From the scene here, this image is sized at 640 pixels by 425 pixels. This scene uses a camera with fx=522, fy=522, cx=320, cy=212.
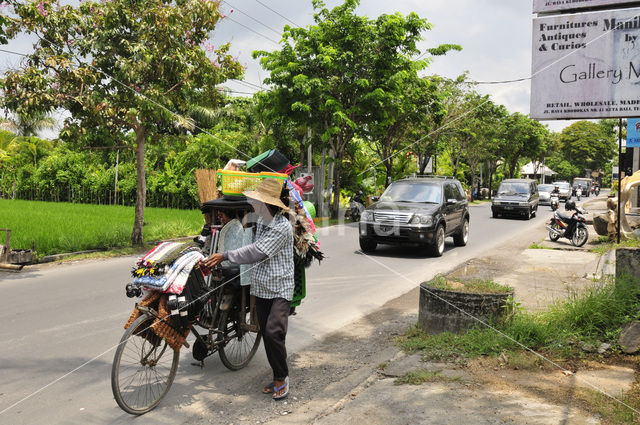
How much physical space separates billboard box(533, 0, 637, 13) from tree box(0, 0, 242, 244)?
834 centimetres

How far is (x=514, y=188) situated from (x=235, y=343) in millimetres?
23380

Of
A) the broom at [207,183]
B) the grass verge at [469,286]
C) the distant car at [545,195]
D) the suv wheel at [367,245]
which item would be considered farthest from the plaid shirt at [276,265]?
the distant car at [545,195]

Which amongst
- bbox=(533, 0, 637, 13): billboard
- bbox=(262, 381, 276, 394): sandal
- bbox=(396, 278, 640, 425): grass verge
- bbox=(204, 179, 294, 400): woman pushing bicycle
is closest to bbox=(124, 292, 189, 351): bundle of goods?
bbox=(204, 179, 294, 400): woman pushing bicycle

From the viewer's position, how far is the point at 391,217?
12.1 m

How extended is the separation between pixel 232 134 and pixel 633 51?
21051 millimetres

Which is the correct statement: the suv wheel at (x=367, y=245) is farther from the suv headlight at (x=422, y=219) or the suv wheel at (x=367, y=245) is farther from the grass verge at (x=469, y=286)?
the grass verge at (x=469, y=286)

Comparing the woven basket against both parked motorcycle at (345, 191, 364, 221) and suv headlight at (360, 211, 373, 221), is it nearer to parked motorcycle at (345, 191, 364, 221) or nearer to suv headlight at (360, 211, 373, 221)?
suv headlight at (360, 211, 373, 221)

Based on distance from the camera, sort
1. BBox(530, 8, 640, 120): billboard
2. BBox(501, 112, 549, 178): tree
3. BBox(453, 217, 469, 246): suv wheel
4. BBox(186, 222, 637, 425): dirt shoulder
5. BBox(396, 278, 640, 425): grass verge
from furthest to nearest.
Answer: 1. BBox(501, 112, 549, 178): tree
2. BBox(453, 217, 469, 246): suv wheel
3. BBox(530, 8, 640, 120): billboard
4. BBox(396, 278, 640, 425): grass verge
5. BBox(186, 222, 637, 425): dirt shoulder

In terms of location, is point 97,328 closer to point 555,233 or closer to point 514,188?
point 555,233

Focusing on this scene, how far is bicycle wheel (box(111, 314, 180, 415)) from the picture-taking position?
12.1 ft

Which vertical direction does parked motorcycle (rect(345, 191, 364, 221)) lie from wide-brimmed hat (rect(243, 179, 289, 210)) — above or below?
below

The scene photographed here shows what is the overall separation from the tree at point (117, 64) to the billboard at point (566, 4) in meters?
8.34

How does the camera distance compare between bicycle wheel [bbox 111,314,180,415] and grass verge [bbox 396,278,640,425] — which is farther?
grass verge [bbox 396,278,640,425]

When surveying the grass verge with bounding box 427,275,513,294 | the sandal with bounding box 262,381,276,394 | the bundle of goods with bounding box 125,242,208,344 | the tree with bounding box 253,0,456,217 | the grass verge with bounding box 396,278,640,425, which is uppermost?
the tree with bounding box 253,0,456,217
